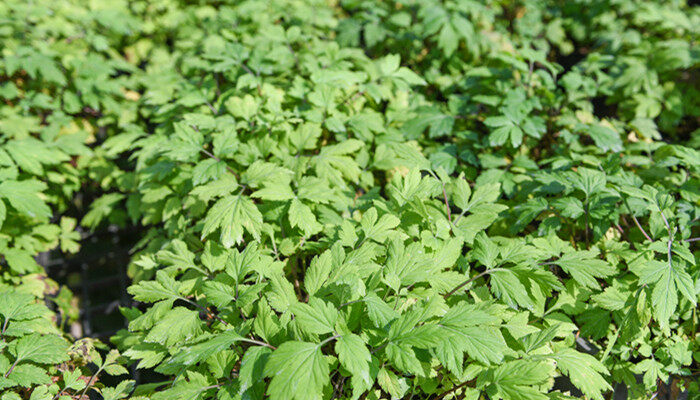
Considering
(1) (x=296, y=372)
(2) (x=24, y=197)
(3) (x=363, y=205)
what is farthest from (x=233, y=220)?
(2) (x=24, y=197)

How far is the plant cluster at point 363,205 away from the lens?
1.42 metres

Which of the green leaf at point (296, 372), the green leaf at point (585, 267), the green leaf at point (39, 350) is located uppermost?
the green leaf at point (296, 372)

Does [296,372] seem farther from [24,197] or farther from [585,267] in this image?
[24,197]

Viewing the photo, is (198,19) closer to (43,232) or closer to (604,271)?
(43,232)

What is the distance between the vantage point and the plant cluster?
4.67 feet

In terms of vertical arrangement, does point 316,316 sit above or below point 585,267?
above

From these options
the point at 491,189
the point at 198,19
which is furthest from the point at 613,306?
the point at 198,19

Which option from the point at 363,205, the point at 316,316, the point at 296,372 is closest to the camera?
the point at 296,372

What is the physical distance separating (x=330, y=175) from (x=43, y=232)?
1.84m

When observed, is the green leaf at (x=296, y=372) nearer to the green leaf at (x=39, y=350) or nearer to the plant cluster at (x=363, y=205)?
the plant cluster at (x=363, y=205)

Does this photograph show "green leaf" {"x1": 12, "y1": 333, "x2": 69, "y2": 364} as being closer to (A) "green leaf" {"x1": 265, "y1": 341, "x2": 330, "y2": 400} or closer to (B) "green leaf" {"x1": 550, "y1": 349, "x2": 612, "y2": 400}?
(A) "green leaf" {"x1": 265, "y1": 341, "x2": 330, "y2": 400}

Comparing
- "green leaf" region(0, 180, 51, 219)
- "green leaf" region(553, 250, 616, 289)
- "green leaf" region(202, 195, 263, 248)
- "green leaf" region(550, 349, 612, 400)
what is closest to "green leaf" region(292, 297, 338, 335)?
"green leaf" region(202, 195, 263, 248)

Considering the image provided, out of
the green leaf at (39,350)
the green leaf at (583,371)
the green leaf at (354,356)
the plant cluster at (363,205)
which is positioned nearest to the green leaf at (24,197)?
the plant cluster at (363,205)

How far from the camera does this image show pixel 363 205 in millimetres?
2119
